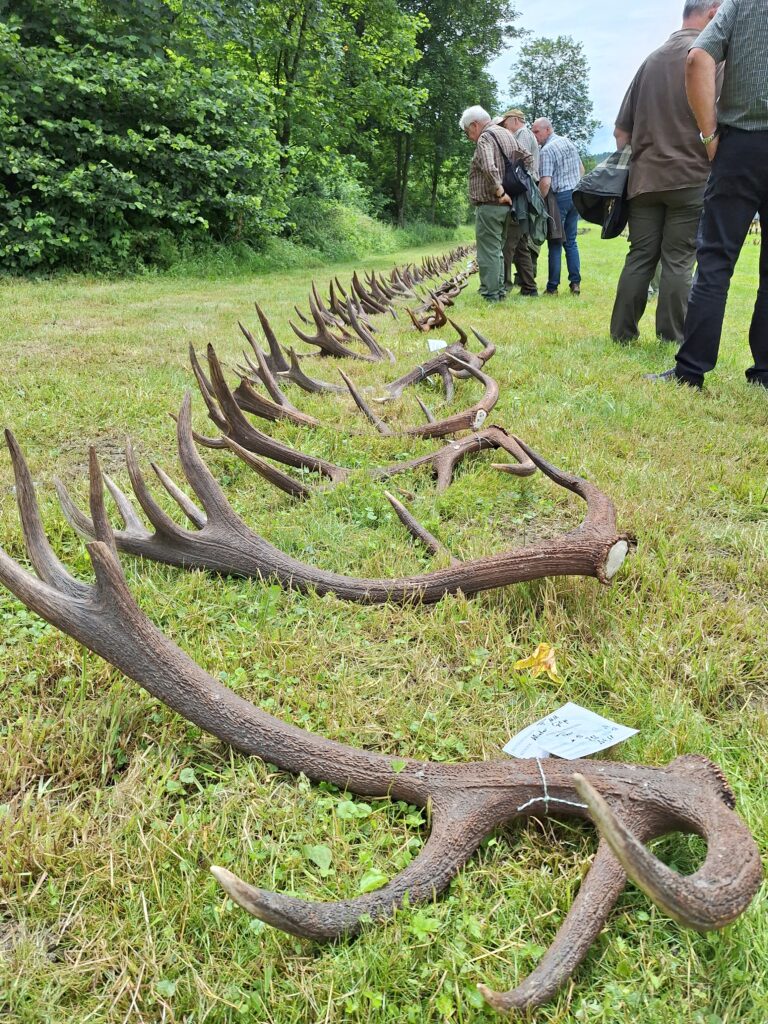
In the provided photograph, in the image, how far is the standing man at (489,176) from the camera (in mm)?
7348

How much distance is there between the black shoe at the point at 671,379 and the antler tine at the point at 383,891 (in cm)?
376

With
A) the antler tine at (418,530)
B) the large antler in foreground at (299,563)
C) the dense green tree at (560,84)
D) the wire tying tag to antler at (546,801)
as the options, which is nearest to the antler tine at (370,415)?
the antler tine at (418,530)

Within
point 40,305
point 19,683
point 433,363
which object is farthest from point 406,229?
point 19,683

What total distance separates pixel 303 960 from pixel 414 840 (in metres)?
0.29

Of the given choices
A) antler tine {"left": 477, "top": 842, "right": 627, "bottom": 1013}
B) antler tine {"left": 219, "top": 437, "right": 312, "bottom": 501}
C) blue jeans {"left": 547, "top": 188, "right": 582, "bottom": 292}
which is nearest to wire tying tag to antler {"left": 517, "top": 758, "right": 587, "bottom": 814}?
antler tine {"left": 477, "top": 842, "right": 627, "bottom": 1013}

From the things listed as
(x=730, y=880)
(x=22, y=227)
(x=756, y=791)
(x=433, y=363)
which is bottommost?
(x=756, y=791)

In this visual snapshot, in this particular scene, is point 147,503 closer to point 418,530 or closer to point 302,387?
point 418,530

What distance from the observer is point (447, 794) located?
1237 mm

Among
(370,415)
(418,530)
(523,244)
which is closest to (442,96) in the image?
(523,244)

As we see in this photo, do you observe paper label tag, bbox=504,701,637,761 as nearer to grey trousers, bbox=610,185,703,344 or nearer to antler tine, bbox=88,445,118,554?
antler tine, bbox=88,445,118,554

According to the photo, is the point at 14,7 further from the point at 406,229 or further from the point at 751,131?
the point at 406,229

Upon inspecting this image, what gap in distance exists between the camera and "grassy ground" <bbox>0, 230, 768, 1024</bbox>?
0.99 m

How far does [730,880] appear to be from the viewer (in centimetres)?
92

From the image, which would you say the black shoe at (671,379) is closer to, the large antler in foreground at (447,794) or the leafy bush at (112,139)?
the large antler in foreground at (447,794)
